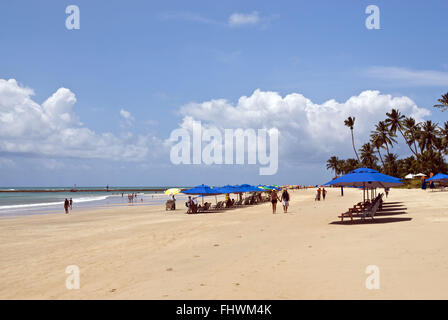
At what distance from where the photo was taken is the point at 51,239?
1410cm

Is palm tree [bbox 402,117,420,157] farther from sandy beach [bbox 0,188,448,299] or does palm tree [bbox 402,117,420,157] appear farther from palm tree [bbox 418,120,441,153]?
sandy beach [bbox 0,188,448,299]

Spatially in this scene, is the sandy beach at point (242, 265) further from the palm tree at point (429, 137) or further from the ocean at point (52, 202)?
the palm tree at point (429, 137)

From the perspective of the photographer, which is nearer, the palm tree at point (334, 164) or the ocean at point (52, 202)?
the ocean at point (52, 202)

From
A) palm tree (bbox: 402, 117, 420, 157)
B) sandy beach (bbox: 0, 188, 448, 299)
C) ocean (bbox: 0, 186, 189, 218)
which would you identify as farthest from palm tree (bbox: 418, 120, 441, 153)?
sandy beach (bbox: 0, 188, 448, 299)

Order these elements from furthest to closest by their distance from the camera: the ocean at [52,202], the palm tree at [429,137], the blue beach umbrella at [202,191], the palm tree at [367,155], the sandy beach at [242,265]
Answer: the palm tree at [367,155] → the palm tree at [429,137] → the ocean at [52,202] → the blue beach umbrella at [202,191] → the sandy beach at [242,265]

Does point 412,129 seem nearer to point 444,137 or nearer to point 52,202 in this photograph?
point 444,137

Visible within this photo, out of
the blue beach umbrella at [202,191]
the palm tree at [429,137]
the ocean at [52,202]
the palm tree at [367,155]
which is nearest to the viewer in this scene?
the blue beach umbrella at [202,191]

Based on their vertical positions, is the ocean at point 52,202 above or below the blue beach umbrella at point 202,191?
below

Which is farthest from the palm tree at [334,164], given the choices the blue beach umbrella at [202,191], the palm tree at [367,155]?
the blue beach umbrella at [202,191]

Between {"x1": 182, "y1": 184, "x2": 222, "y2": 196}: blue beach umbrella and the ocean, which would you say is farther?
the ocean

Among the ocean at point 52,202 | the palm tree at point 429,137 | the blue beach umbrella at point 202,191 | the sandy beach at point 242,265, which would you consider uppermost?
the palm tree at point 429,137
